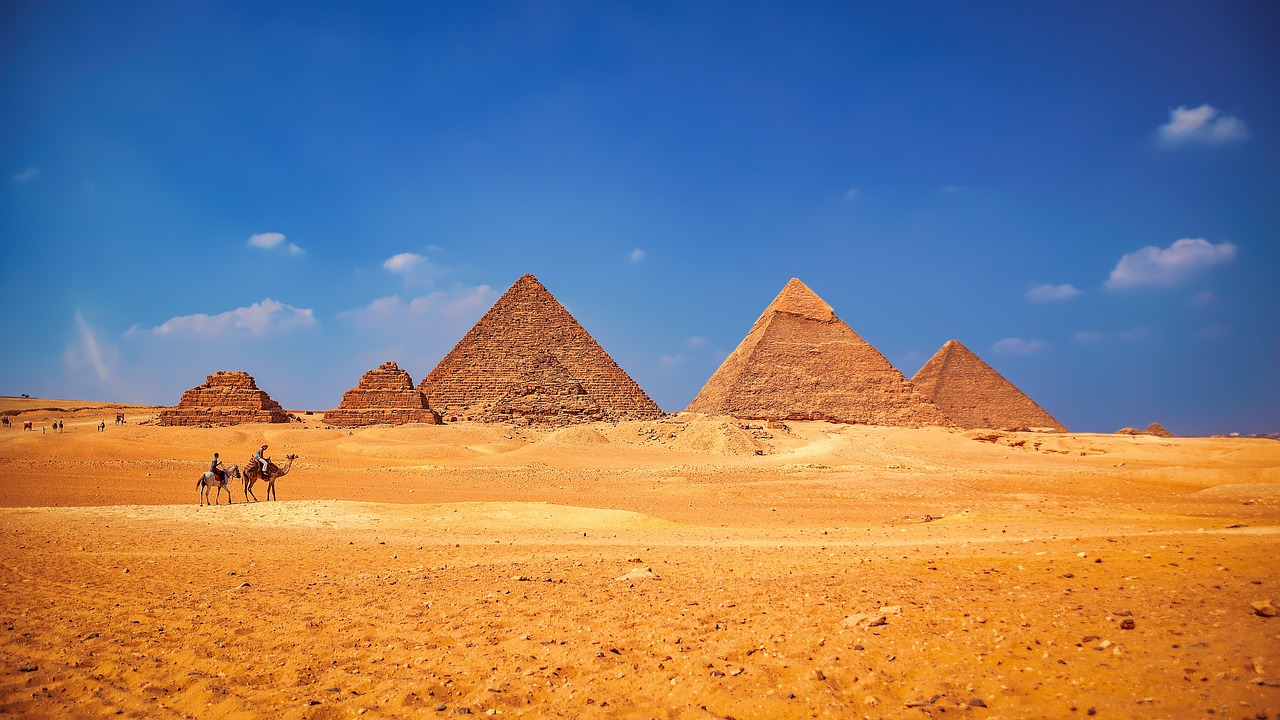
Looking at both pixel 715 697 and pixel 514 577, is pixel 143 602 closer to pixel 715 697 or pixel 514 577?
pixel 514 577

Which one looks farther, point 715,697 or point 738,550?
point 738,550

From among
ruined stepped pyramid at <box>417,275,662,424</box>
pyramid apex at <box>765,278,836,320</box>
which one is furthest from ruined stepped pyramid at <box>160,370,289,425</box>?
pyramid apex at <box>765,278,836,320</box>

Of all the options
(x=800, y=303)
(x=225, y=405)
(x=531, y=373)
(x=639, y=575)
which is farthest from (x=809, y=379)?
(x=639, y=575)

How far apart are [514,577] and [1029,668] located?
4.29 metres

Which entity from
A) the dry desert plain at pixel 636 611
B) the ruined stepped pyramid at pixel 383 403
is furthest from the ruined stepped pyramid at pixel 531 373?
the dry desert plain at pixel 636 611

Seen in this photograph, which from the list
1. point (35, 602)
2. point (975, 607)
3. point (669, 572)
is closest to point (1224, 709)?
point (975, 607)

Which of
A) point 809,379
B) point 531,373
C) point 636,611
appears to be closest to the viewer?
point 636,611

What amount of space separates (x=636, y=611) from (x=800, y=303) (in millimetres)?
55731

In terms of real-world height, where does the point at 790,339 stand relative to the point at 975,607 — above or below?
above

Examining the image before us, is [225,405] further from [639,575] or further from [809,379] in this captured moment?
[809,379]

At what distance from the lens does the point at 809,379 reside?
172 feet

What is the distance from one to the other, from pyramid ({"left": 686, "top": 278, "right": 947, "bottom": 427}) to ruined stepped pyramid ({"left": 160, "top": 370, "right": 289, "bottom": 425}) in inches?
1160

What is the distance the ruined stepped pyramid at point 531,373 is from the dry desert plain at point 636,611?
26.8m

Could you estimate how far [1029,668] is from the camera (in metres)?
3.88
